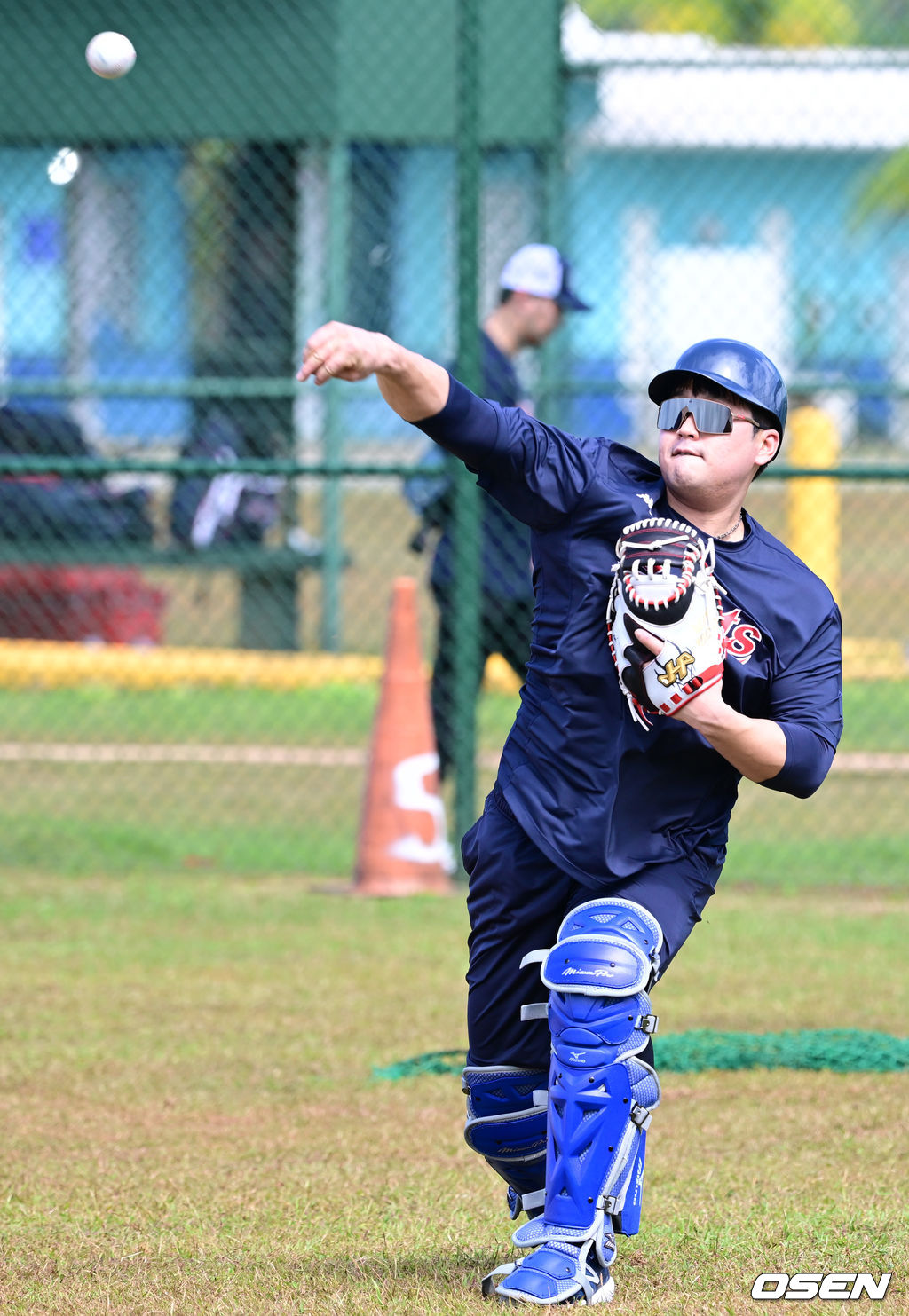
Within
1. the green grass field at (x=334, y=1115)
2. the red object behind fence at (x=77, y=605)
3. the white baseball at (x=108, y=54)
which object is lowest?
the green grass field at (x=334, y=1115)

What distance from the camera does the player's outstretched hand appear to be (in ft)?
9.98

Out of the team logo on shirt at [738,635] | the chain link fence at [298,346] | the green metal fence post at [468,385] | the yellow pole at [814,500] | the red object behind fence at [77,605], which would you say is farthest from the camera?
the yellow pole at [814,500]

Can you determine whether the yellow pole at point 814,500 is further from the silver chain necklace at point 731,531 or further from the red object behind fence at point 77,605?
the silver chain necklace at point 731,531

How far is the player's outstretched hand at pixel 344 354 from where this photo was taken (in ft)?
9.98

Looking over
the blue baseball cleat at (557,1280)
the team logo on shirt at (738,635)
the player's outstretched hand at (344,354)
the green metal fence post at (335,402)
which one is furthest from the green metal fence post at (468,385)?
the green metal fence post at (335,402)

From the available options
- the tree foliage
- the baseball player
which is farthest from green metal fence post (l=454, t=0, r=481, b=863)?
the baseball player

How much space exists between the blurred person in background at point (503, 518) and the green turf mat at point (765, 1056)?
8.82 ft

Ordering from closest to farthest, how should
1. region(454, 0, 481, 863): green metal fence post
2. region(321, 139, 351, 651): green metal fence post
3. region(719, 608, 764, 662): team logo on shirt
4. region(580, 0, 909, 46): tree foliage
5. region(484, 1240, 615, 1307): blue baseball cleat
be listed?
region(484, 1240, 615, 1307): blue baseball cleat
region(719, 608, 764, 662): team logo on shirt
region(454, 0, 481, 863): green metal fence post
region(580, 0, 909, 46): tree foliage
region(321, 139, 351, 651): green metal fence post

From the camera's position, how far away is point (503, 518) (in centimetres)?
751

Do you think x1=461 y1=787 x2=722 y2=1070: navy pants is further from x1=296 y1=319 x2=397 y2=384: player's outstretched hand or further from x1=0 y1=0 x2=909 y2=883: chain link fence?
x1=0 y1=0 x2=909 y2=883: chain link fence

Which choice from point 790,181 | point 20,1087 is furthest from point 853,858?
point 790,181

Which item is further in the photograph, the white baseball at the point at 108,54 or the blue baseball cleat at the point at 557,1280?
the white baseball at the point at 108,54

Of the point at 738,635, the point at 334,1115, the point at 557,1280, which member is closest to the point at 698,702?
the point at 738,635

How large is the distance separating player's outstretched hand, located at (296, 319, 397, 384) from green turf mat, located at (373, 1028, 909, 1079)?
242cm
